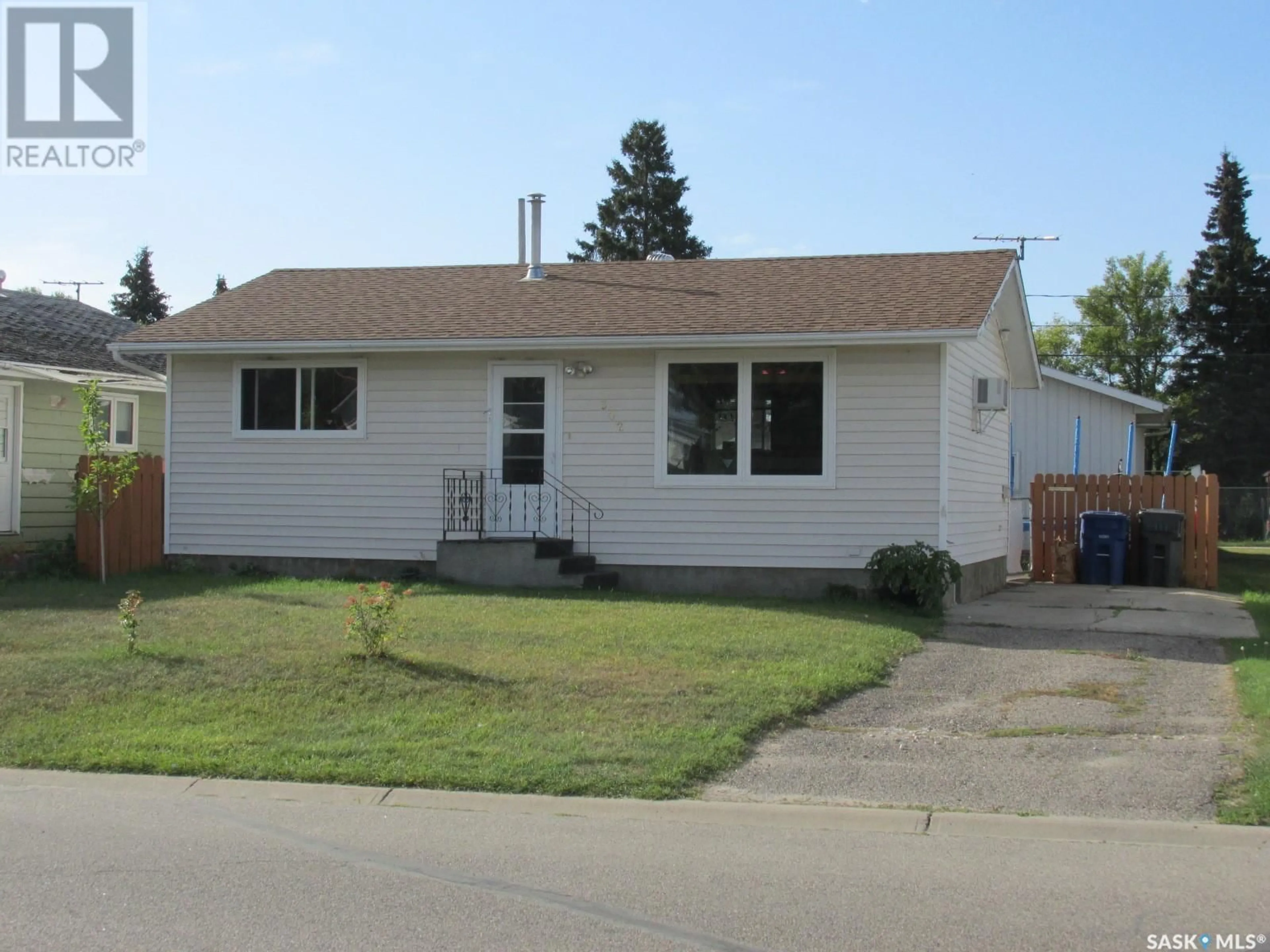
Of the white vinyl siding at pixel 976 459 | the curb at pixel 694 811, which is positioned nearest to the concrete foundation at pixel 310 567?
the white vinyl siding at pixel 976 459

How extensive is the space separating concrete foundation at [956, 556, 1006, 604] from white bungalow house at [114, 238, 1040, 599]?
7cm

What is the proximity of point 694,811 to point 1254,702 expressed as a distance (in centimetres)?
486

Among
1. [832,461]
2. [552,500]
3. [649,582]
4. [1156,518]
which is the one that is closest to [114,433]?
[552,500]

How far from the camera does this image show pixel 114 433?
2106cm

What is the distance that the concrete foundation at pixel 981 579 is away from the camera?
54.8 ft

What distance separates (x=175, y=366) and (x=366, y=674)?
949cm

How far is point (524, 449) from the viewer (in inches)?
661

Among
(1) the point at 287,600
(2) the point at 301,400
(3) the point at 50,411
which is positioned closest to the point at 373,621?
(1) the point at 287,600

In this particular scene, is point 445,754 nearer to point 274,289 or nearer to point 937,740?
point 937,740

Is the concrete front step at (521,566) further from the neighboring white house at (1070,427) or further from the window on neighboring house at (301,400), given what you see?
the neighboring white house at (1070,427)

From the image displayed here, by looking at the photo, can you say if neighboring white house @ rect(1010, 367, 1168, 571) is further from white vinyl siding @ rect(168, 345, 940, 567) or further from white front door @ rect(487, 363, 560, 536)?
white front door @ rect(487, 363, 560, 536)

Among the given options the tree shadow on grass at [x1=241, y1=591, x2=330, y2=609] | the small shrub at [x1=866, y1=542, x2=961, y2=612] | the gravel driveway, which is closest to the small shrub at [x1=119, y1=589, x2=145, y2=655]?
the tree shadow on grass at [x1=241, y1=591, x2=330, y2=609]

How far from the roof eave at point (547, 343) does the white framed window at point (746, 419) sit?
0.37 metres

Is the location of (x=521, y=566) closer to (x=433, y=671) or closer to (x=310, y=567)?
(x=310, y=567)
